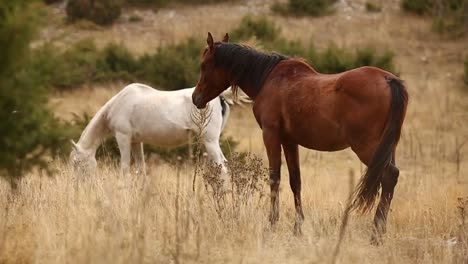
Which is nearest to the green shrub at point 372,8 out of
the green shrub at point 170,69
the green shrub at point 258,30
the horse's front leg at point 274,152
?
the green shrub at point 258,30

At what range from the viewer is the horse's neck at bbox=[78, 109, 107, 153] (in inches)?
401

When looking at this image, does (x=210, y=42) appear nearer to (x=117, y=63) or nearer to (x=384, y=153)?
(x=384, y=153)

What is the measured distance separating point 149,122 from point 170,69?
1012 cm

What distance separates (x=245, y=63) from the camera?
23.7ft

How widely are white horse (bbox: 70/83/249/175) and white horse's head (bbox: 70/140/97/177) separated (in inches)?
2.2

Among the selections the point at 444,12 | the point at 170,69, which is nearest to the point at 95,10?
the point at 170,69

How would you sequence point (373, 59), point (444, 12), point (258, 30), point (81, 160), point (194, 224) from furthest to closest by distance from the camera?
point (444, 12)
point (258, 30)
point (373, 59)
point (81, 160)
point (194, 224)

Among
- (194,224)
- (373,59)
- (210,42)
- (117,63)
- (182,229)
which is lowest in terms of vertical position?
(117,63)

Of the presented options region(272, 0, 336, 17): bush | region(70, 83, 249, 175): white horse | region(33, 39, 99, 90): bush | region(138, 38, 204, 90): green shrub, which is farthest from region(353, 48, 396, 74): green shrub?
region(70, 83, 249, 175): white horse

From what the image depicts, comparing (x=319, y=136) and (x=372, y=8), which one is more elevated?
(x=319, y=136)

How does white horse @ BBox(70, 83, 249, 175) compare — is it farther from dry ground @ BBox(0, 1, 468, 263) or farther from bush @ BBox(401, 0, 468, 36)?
bush @ BBox(401, 0, 468, 36)

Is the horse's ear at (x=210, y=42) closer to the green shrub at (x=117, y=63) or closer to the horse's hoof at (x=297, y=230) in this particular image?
the horse's hoof at (x=297, y=230)

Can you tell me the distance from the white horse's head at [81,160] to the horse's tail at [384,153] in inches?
149

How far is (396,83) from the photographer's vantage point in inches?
248
